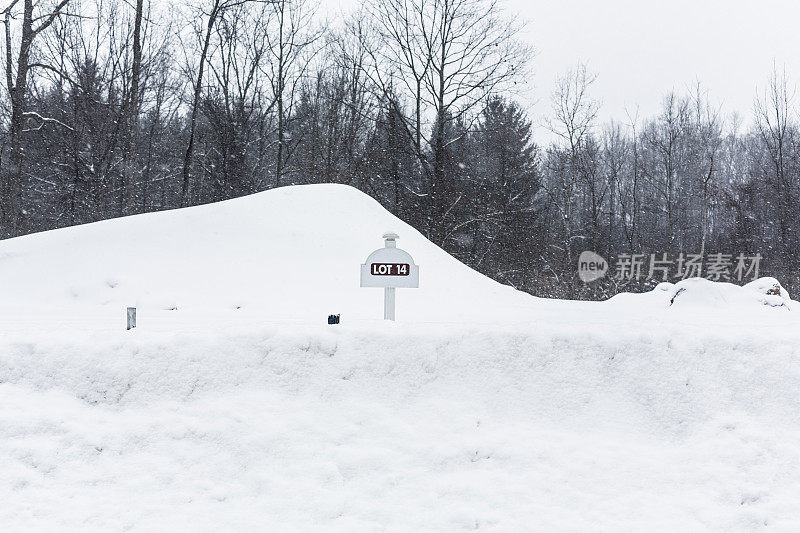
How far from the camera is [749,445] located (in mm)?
4414

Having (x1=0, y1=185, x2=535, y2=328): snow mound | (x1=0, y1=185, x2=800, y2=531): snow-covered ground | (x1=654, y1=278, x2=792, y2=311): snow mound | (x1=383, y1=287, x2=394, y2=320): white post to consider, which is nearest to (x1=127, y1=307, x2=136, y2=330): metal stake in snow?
(x1=0, y1=185, x2=800, y2=531): snow-covered ground

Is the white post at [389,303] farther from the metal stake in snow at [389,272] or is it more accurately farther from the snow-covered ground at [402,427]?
the snow-covered ground at [402,427]

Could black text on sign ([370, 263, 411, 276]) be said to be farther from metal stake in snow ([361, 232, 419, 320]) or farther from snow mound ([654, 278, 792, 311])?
snow mound ([654, 278, 792, 311])

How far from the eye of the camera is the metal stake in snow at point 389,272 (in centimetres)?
644

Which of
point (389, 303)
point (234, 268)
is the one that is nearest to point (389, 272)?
point (389, 303)

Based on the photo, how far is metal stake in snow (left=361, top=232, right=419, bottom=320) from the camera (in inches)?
254

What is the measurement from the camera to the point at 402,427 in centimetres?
450

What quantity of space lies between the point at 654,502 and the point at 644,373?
4.77 ft

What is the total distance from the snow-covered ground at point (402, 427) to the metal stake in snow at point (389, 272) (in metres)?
1.00

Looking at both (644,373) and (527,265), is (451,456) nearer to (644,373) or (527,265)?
(644,373)

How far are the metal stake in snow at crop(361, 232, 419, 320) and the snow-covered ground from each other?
1000mm

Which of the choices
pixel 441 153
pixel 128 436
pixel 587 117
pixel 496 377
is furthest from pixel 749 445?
pixel 587 117

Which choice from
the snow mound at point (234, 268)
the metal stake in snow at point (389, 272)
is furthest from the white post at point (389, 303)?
the snow mound at point (234, 268)

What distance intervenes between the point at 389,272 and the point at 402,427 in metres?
2.31
